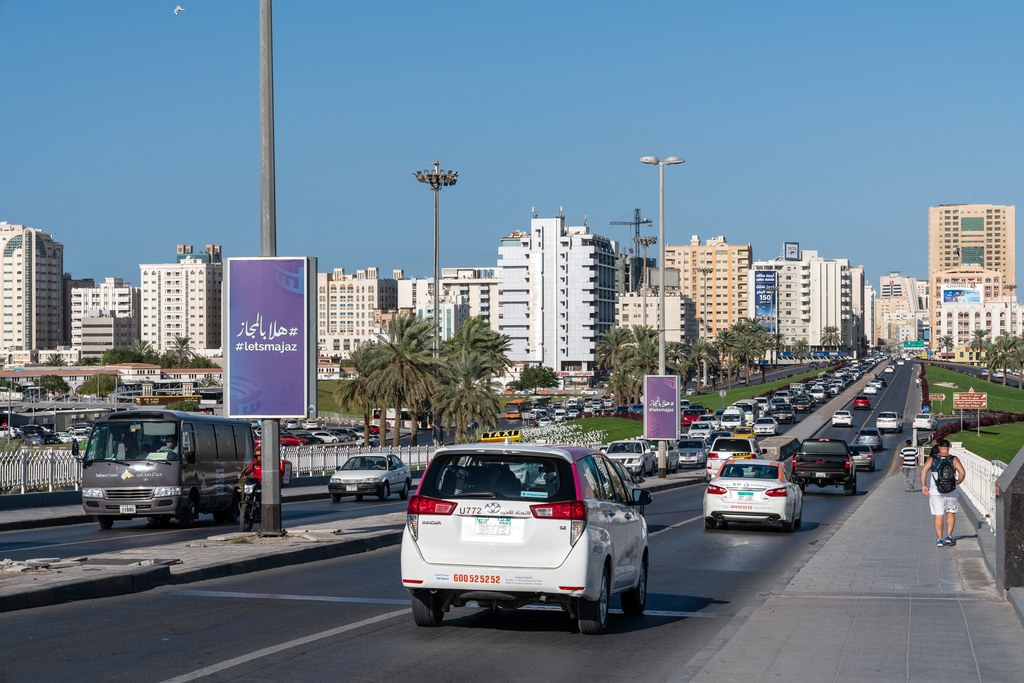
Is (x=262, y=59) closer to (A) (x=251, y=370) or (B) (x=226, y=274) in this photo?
Result: (B) (x=226, y=274)

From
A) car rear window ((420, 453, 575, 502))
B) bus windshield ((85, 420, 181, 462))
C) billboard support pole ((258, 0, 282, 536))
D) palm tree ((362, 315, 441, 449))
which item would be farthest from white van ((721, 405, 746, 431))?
car rear window ((420, 453, 575, 502))

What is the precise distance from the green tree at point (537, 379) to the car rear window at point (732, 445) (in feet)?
381

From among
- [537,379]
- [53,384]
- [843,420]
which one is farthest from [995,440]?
[53,384]

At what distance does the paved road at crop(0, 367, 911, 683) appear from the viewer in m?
8.20

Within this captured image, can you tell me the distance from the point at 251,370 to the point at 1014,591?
34.6 ft

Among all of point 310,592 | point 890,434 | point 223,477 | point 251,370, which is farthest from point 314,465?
point 890,434

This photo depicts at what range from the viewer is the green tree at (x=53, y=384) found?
17977cm

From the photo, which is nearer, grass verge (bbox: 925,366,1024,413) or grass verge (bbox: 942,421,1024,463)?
grass verge (bbox: 942,421,1024,463)

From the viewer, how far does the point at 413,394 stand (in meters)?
57.6

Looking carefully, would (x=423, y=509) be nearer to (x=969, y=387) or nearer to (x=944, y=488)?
(x=944, y=488)

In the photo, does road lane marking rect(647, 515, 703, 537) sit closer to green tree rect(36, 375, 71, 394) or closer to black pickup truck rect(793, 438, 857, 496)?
black pickup truck rect(793, 438, 857, 496)

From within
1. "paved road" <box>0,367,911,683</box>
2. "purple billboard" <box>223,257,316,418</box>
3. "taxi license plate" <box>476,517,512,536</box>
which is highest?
"purple billboard" <box>223,257,316,418</box>

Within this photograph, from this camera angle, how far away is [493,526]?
939 centimetres

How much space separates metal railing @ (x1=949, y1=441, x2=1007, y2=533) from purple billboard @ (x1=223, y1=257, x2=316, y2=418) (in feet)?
31.8
